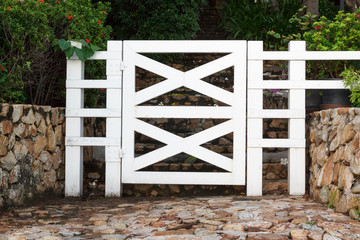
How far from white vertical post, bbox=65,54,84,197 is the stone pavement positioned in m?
0.29

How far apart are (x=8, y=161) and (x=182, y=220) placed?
Result: 1.67m

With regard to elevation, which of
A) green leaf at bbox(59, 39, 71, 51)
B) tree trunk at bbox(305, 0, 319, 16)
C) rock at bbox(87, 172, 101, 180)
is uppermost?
tree trunk at bbox(305, 0, 319, 16)

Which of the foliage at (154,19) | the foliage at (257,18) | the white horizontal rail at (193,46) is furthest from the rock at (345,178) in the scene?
the foliage at (257,18)

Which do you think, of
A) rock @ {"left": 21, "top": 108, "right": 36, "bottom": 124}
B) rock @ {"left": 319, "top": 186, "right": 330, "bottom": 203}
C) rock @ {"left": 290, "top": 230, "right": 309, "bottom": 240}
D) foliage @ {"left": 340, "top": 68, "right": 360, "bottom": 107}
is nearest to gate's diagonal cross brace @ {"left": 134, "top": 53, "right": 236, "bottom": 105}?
rock @ {"left": 21, "top": 108, "right": 36, "bottom": 124}

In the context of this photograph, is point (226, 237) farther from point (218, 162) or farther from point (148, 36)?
point (148, 36)

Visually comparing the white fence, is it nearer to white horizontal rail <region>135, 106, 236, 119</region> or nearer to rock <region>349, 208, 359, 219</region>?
white horizontal rail <region>135, 106, 236, 119</region>

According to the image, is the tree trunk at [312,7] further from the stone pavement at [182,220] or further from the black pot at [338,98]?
the stone pavement at [182,220]

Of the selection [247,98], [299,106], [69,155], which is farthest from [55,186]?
[299,106]

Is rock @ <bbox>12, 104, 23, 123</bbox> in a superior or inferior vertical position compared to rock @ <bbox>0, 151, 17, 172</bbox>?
superior

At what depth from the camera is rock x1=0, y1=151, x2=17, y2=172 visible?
3840 mm

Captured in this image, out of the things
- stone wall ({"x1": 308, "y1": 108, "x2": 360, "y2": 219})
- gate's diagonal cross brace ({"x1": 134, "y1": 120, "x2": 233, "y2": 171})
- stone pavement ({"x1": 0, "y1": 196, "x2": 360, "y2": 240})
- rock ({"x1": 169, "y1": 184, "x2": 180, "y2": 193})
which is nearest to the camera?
stone pavement ({"x1": 0, "y1": 196, "x2": 360, "y2": 240})

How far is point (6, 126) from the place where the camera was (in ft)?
12.8

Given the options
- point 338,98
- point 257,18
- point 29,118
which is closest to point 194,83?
point 338,98

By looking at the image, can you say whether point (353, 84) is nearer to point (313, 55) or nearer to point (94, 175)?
point (313, 55)
